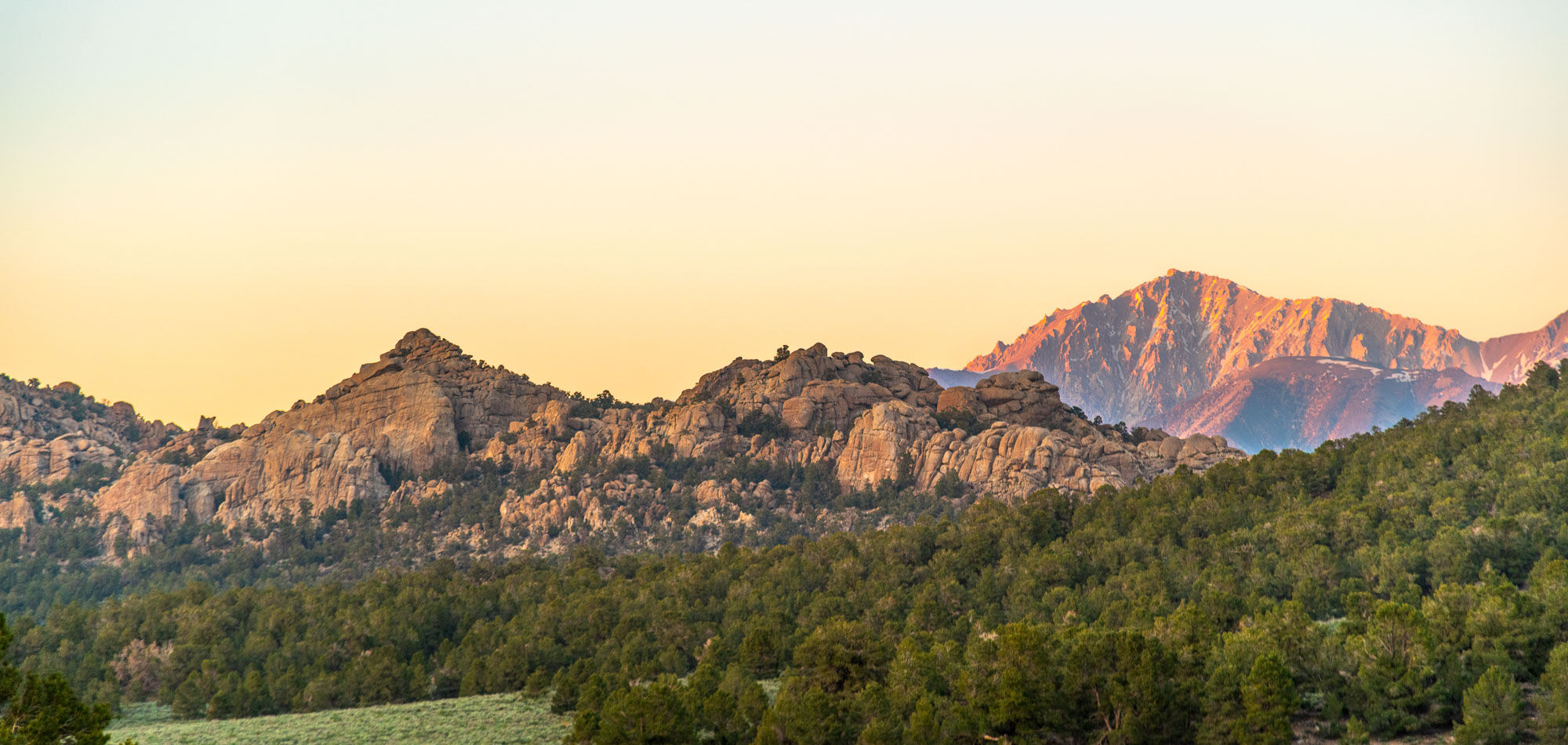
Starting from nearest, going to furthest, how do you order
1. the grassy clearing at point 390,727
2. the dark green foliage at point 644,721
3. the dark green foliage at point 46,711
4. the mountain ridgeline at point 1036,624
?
the dark green foliage at point 46,711, the dark green foliage at point 644,721, the mountain ridgeline at point 1036,624, the grassy clearing at point 390,727

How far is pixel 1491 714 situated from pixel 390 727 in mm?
53051

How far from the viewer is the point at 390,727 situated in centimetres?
7600

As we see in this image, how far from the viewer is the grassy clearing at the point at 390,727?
7312 centimetres

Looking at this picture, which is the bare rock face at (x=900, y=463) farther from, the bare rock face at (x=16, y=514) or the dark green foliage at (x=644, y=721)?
the dark green foliage at (x=644, y=721)

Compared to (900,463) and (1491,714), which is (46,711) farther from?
(900,463)

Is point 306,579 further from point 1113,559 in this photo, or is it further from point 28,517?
point 1113,559

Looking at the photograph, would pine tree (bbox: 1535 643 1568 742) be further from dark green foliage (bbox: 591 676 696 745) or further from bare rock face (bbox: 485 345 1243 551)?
bare rock face (bbox: 485 345 1243 551)

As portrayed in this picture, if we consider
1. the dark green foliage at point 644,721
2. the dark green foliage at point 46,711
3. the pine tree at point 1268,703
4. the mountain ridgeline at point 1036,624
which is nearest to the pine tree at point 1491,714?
the mountain ridgeline at point 1036,624

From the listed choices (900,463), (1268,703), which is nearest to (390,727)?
(1268,703)

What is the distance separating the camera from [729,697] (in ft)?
224

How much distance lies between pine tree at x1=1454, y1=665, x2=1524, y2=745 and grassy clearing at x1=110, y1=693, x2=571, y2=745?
4196cm

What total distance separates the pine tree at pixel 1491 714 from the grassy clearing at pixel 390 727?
4196 centimetres

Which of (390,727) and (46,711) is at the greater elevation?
(46,711)

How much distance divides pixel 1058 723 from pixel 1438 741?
15698mm
